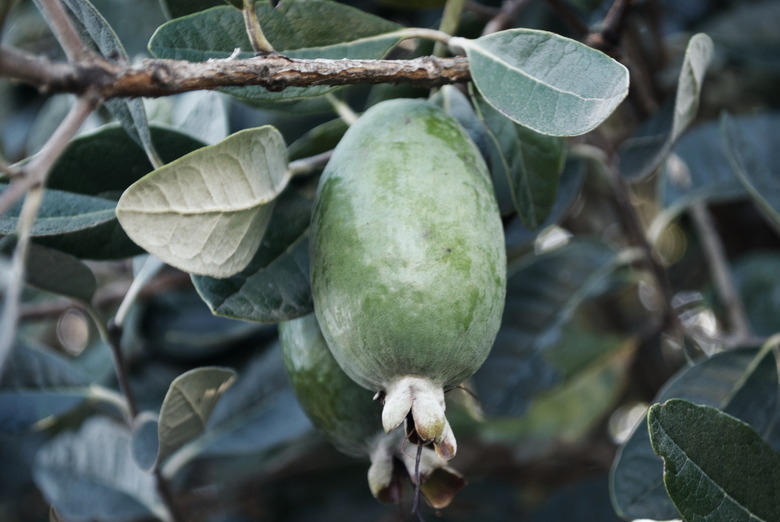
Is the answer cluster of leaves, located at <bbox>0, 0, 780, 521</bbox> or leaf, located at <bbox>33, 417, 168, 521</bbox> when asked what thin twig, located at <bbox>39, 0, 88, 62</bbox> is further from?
leaf, located at <bbox>33, 417, 168, 521</bbox>

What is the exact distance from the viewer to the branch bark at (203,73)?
560 millimetres

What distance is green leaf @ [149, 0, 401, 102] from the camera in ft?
2.52

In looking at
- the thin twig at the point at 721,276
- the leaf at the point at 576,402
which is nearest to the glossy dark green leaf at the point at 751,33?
the thin twig at the point at 721,276

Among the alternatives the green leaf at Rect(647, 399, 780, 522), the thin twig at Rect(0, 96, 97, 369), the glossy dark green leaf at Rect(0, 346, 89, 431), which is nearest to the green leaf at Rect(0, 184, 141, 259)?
the thin twig at Rect(0, 96, 97, 369)

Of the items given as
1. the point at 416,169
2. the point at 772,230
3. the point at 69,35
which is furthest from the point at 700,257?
the point at 69,35

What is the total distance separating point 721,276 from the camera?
5.26 ft

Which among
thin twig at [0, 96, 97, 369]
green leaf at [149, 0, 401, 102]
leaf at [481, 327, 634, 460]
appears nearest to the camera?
thin twig at [0, 96, 97, 369]

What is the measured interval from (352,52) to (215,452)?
84 cm

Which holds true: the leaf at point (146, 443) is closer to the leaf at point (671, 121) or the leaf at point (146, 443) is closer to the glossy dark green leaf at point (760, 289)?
the leaf at point (671, 121)

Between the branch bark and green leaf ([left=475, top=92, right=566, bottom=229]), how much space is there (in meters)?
0.12

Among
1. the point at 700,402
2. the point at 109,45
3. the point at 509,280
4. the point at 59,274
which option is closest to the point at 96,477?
the point at 59,274

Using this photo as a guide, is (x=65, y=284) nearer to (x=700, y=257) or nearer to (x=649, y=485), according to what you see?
(x=649, y=485)

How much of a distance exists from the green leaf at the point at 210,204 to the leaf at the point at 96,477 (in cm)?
79

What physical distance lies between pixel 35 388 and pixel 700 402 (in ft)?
3.45
